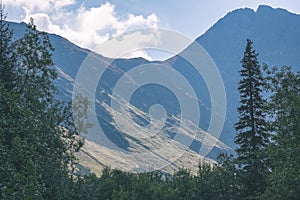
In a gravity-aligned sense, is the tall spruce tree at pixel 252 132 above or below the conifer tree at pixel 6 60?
above

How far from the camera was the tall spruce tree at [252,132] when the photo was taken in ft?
120

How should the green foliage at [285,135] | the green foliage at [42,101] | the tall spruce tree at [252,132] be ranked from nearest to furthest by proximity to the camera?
the green foliage at [42,101] → the green foliage at [285,135] → the tall spruce tree at [252,132]

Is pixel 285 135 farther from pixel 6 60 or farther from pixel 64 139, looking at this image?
pixel 6 60

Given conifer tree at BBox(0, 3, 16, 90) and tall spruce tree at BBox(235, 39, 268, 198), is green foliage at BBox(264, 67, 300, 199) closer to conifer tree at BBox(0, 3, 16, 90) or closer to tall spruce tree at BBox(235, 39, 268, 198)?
tall spruce tree at BBox(235, 39, 268, 198)

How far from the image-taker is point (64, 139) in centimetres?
2464

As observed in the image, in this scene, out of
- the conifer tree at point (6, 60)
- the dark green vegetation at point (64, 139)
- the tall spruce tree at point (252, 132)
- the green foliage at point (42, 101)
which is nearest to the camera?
the dark green vegetation at point (64, 139)

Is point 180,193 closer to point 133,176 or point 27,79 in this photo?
point 133,176

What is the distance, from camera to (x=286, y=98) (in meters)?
32.7

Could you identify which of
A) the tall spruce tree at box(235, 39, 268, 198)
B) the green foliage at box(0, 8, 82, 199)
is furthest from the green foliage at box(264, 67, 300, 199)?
the green foliage at box(0, 8, 82, 199)

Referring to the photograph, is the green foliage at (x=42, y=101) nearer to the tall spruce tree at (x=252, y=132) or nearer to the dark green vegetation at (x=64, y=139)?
the dark green vegetation at (x=64, y=139)

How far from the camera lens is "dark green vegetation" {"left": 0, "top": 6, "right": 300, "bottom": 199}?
1426 cm

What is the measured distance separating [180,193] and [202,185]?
5.01 metres

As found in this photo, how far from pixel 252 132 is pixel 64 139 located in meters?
21.2

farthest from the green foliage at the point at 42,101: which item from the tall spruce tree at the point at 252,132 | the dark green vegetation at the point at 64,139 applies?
the tall spruce tree at the point at 252,132
